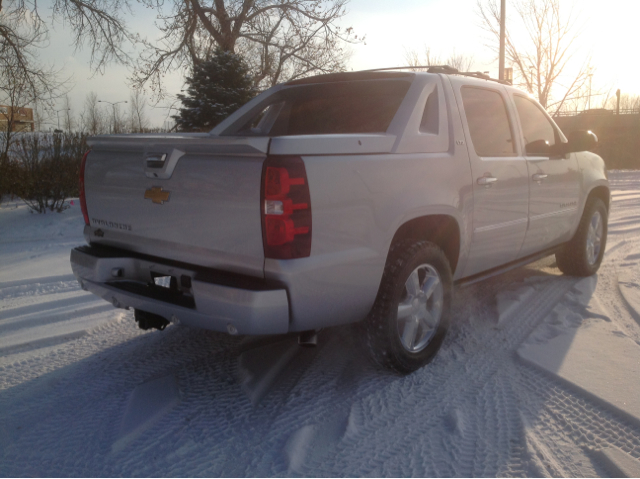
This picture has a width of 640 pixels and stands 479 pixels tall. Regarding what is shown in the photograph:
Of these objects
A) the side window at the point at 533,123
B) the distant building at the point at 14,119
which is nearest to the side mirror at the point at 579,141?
the side window at the point at 533,123

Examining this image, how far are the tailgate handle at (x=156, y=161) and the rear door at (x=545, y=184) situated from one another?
2.99 metres

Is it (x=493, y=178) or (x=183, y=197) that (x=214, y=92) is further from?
(x=183, y=197)

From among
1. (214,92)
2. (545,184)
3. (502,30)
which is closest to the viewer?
(545,184)

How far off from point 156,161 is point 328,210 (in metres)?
1.06

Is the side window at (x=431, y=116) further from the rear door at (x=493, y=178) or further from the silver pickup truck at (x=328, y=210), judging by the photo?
the rear door at (x=493, y=178)

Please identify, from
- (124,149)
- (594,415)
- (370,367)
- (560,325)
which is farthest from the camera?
(560,325)

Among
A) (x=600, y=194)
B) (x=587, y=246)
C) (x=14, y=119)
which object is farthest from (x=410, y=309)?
(x=14, y=119)

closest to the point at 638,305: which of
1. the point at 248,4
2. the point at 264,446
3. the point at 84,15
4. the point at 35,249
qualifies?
the point at 264,446

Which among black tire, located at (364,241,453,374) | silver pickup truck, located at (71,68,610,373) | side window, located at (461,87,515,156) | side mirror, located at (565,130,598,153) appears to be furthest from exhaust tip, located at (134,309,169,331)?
side mirror, located at (565,130,598,153)

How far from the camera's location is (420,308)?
11.7 ft

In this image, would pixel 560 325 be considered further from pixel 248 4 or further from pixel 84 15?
pixel 248 4

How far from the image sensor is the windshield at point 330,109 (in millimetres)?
3889

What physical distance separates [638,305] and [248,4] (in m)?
16.5

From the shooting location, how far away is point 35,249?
7340 mm
